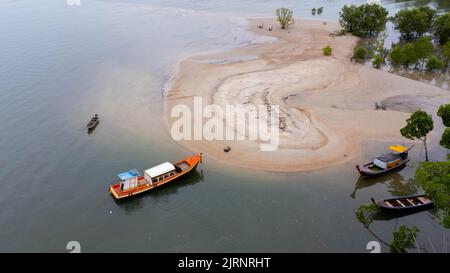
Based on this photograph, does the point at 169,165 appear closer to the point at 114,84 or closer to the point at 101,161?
the point at 101,161

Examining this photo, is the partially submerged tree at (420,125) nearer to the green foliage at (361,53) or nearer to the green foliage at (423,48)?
the green foliage at (423,48)

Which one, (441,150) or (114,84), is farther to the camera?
(114,84)

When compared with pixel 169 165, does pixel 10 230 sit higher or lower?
lower

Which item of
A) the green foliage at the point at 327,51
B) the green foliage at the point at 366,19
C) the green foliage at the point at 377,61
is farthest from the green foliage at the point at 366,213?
the green foliage at the point at 366,19

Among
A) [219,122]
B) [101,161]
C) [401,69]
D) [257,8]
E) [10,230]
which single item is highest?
[257,8]

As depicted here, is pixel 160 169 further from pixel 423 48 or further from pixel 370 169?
pixel 423 48

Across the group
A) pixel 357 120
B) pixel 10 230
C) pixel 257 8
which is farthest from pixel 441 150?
pixel 257 8
